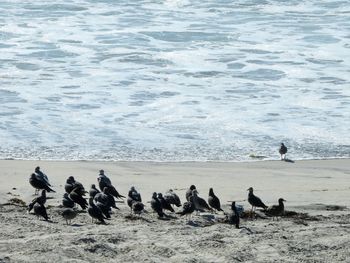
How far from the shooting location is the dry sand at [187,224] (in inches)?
409

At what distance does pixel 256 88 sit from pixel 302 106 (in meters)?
2.07

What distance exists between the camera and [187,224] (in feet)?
A: 39.6

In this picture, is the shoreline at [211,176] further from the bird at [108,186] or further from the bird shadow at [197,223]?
the bird shadow at [197,223]

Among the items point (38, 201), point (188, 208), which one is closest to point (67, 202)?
point (38, 201)

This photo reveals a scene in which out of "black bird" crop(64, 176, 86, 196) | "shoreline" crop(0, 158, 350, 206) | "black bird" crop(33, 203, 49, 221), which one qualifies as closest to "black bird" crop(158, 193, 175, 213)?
"black bird" crop(64, 176, 86, 196)

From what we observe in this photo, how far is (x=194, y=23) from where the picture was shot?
3303 centimetres

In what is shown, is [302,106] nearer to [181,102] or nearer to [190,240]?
[181,102]

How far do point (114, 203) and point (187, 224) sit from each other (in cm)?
143

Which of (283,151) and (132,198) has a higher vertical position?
(283,151)

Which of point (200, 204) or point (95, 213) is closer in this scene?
point (95, 213)

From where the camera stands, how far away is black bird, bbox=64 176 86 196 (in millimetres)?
13328

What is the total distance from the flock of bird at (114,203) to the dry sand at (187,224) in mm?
146

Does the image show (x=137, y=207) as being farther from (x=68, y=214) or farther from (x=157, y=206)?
(x=68, y=214)

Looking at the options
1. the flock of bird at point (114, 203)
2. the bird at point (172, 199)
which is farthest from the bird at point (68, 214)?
the bird at point (172, 199)
